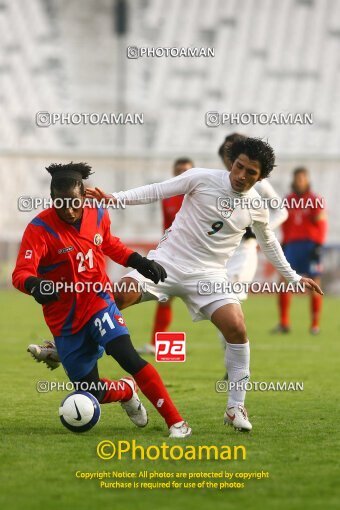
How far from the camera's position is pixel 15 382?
336 inches

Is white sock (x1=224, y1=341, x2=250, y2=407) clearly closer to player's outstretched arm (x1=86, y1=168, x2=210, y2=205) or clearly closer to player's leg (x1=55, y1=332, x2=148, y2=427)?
player's leg (x1=55, y1=332, x2=148, y2=427)

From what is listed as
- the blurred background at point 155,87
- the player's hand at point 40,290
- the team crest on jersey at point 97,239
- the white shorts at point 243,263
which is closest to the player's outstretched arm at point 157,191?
the team crest on jersey at point 97,239

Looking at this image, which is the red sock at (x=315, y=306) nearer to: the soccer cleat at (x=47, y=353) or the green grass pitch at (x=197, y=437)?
the green grass pitch at (x=197, y=437)

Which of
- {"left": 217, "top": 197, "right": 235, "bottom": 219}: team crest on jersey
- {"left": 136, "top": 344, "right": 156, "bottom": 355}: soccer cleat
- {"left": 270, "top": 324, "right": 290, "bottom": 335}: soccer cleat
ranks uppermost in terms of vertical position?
{"left": 270, "top": 324, "right": 290, "bottom": 335}: soccer cleat

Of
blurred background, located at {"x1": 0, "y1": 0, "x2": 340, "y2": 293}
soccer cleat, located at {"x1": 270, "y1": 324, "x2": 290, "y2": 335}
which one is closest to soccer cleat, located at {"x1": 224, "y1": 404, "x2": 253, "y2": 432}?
soccer cleat, located at {"x1": 270, "y1": 324, "x2": 290, "y2": 335}

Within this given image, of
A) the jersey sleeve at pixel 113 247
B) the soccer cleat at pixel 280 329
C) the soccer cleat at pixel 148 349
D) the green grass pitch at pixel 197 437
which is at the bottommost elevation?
the green grass pitch at pixel 197 437

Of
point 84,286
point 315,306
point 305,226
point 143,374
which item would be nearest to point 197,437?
point 143,374

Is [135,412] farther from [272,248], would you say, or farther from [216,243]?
[272,248]

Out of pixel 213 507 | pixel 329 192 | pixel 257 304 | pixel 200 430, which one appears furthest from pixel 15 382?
pixel 329 192

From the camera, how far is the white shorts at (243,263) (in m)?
8.71

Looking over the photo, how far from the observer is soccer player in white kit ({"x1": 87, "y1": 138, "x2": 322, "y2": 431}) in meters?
→ 6.21

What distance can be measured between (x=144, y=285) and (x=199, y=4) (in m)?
29.8

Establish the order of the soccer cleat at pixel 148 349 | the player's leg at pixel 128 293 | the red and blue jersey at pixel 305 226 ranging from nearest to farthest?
the player's leg at pixel 128 293
the soccer cleat at pixel 148 349
the red and blue jersey at pixel 305 226

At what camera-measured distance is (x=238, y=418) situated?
6.02 m
